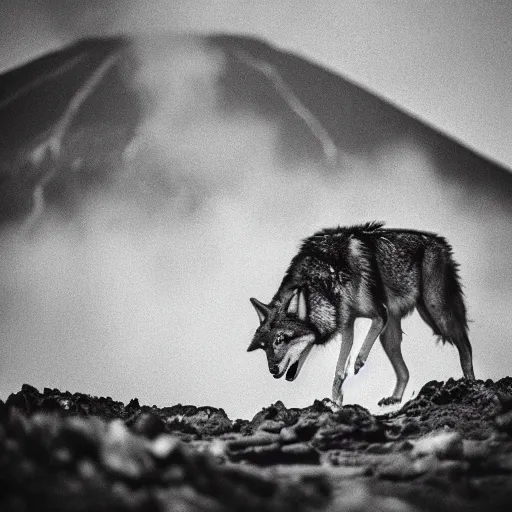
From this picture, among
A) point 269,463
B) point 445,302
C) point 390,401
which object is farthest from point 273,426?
point 445,302

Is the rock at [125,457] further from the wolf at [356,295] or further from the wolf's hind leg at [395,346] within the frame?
the wolf's hind leg at [395,346]

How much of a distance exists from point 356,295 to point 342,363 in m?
0.75

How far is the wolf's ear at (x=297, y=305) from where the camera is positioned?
18.1ft

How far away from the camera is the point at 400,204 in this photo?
7.00 metres

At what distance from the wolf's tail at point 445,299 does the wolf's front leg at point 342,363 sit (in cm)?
93

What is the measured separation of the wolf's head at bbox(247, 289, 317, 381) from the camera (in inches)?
215

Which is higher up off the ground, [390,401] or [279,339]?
[279,339]

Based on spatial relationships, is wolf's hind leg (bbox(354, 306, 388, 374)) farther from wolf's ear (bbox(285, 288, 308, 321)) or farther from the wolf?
wolf's ear (bbox(285, 288, 308, 321))

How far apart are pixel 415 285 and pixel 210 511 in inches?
178

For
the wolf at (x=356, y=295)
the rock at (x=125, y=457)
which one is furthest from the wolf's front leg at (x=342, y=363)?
the rock at (x=125, y=457)

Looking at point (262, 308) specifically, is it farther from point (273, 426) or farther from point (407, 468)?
point (407, 468)

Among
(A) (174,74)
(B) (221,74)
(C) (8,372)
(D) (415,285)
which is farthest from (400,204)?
(C) (8,372)

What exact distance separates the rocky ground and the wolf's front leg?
3.35 ft

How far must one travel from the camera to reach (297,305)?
5.55 metres
